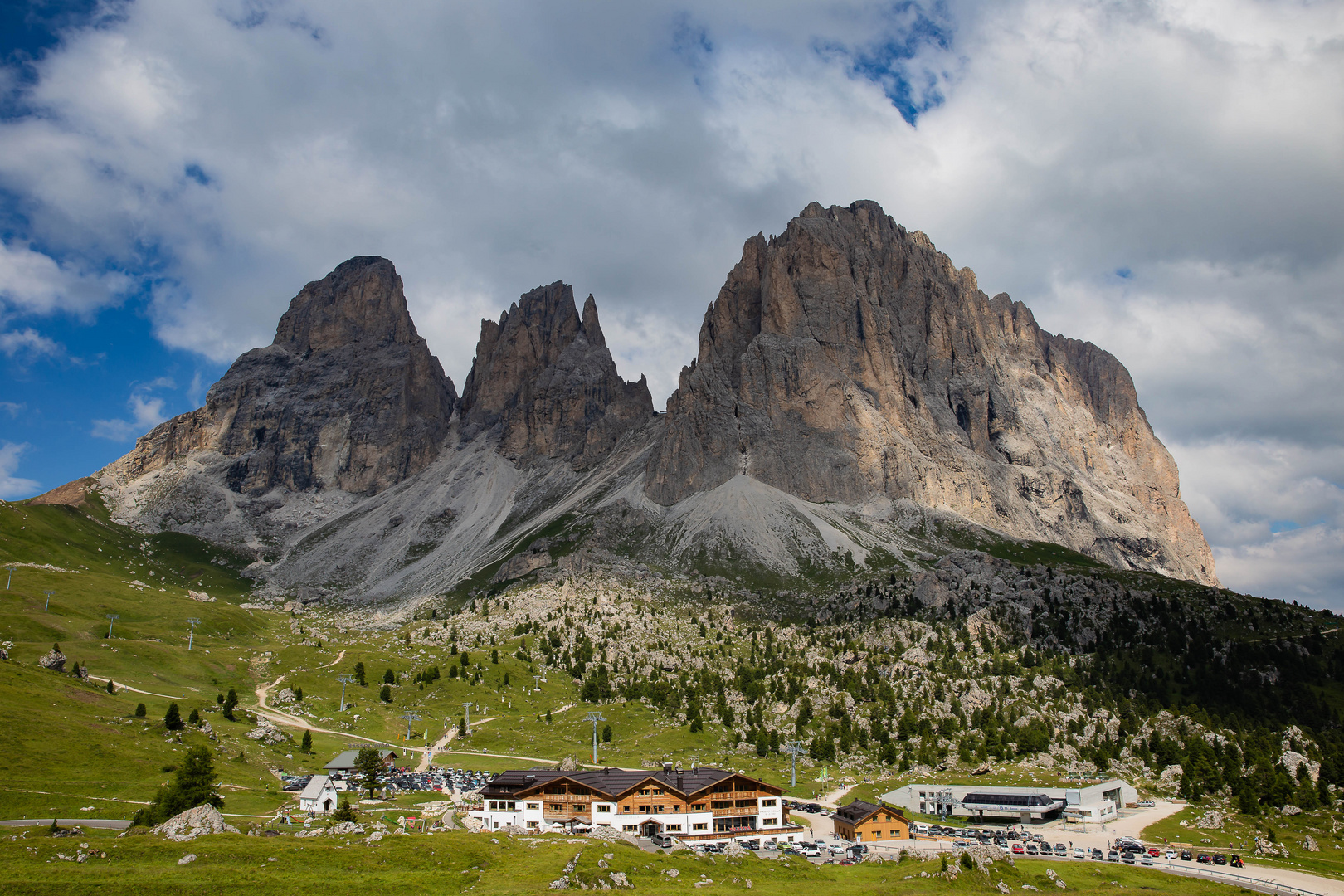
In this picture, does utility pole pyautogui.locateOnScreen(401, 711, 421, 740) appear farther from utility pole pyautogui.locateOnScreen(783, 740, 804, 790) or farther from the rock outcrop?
the rock outcrop

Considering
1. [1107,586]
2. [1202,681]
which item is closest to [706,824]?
[1202,681]

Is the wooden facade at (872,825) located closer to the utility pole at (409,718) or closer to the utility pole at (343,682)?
the utility pole at (409,718)

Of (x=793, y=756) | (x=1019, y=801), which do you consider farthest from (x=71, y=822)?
(x=1019, y=801)

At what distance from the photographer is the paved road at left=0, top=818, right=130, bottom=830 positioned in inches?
2363

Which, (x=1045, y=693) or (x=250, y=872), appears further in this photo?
(x=1045, y=693)

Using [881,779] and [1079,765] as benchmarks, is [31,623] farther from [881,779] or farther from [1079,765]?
[1079,765]

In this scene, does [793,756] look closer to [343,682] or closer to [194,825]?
[194,825]

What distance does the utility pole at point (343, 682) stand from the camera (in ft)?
450

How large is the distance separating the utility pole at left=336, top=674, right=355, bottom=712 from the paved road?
73366 millimetres

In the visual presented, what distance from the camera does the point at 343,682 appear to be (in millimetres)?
144750

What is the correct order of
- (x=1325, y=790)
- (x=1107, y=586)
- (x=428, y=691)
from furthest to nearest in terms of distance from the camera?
1. (x=1107, y=586)
2. (x=428, y=691)
3. (x=1325, y=790)

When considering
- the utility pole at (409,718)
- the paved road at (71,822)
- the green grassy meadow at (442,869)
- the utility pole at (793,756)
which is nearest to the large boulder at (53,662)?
the utility pole at (409,718)

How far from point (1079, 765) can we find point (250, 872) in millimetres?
100930

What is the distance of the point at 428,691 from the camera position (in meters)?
149
